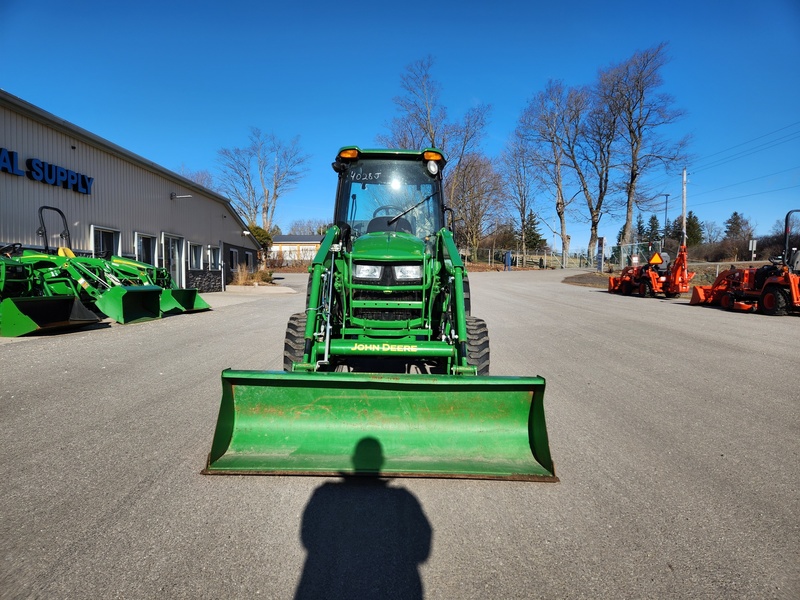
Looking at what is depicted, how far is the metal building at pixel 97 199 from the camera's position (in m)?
12.4

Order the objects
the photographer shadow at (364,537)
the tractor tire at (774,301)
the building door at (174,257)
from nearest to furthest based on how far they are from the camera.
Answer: the photographer shadow at (364,537)
the tractor tire at (774,301)
the building door at (174,257)

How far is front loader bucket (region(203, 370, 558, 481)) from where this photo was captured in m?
3.13

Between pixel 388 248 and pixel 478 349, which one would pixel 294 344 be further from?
pixel 478 349

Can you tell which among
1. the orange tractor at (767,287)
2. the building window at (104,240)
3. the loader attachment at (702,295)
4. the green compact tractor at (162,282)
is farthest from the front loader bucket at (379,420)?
the loader attachment at (702,295)

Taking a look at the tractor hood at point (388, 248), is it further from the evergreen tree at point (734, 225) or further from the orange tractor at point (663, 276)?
the evergreen tree at point (734, 225)

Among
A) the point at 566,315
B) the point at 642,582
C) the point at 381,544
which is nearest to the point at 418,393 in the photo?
the point at 381,544

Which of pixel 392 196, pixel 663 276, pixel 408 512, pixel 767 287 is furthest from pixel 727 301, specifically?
pixel 408 512

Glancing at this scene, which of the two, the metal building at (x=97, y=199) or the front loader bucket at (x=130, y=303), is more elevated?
the metal building at (x=97, y=199)

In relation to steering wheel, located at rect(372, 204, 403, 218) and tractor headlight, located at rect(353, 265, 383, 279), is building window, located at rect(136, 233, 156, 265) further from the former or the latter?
tractor headlight, located at rect(353, 265, 383, 279)

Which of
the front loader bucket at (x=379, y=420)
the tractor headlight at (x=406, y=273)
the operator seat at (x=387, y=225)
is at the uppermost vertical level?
the operator seat at (x=387, y=225)

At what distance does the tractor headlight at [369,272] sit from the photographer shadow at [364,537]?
5.82 ft

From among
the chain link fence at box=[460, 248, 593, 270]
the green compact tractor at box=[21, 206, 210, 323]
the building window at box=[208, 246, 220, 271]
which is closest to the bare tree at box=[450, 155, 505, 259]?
the chain link fence at box=[460, 248, 593, 270]

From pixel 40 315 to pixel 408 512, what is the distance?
30.3ft

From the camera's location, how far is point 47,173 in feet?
43.9
